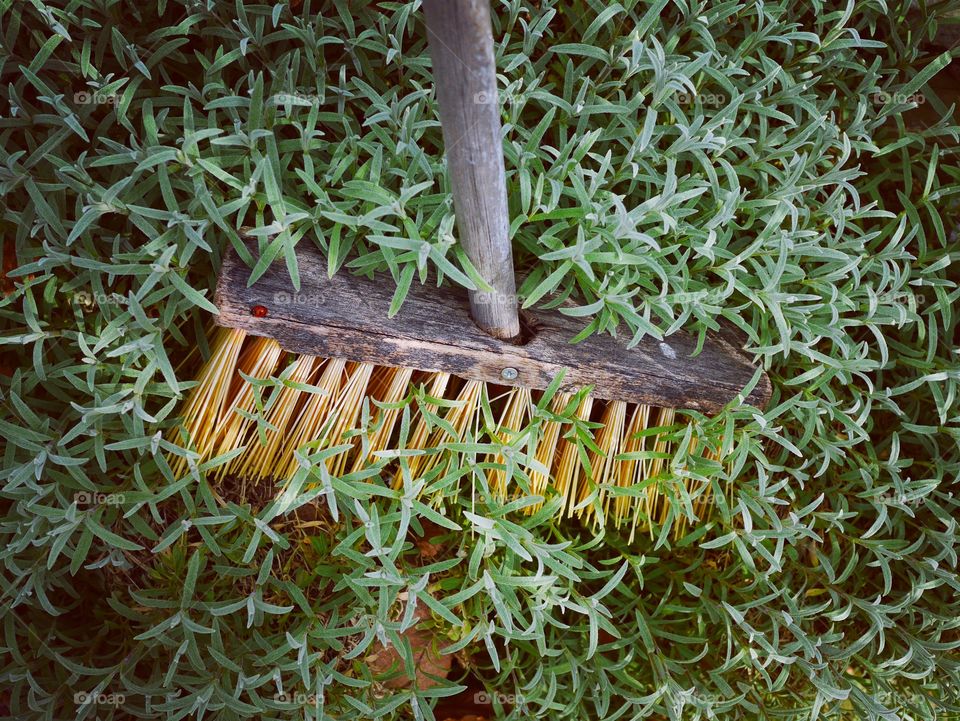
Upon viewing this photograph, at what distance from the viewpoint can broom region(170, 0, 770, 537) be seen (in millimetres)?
1120

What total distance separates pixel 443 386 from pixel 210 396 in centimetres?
45

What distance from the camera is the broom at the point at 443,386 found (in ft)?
3.67

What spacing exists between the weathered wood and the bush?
0.06 m

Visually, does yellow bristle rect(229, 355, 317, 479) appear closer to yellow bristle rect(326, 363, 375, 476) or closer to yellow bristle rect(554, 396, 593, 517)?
yellow bristle rect(326, 363, 375, 476)

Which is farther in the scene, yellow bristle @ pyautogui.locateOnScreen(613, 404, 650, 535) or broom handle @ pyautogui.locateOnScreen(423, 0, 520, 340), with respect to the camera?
yellow bristle @ pyautogui.locateOnScreen(613, 404, 650, 535)

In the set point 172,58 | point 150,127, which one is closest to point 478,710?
point 150,127

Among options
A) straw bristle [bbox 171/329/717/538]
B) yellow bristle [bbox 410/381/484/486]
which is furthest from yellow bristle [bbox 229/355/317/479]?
yellow bristle [bbox 410/381/484/486]

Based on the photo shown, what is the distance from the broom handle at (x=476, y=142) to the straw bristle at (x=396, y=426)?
200 mm

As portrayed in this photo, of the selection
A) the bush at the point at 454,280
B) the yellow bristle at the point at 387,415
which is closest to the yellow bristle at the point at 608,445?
the bush at the point at 454,280

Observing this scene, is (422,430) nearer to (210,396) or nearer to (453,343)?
(453,343)

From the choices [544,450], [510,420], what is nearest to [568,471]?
[544,450]

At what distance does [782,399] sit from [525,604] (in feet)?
2.44

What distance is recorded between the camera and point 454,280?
44.9 inches

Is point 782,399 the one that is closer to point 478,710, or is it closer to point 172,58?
point 478,710
